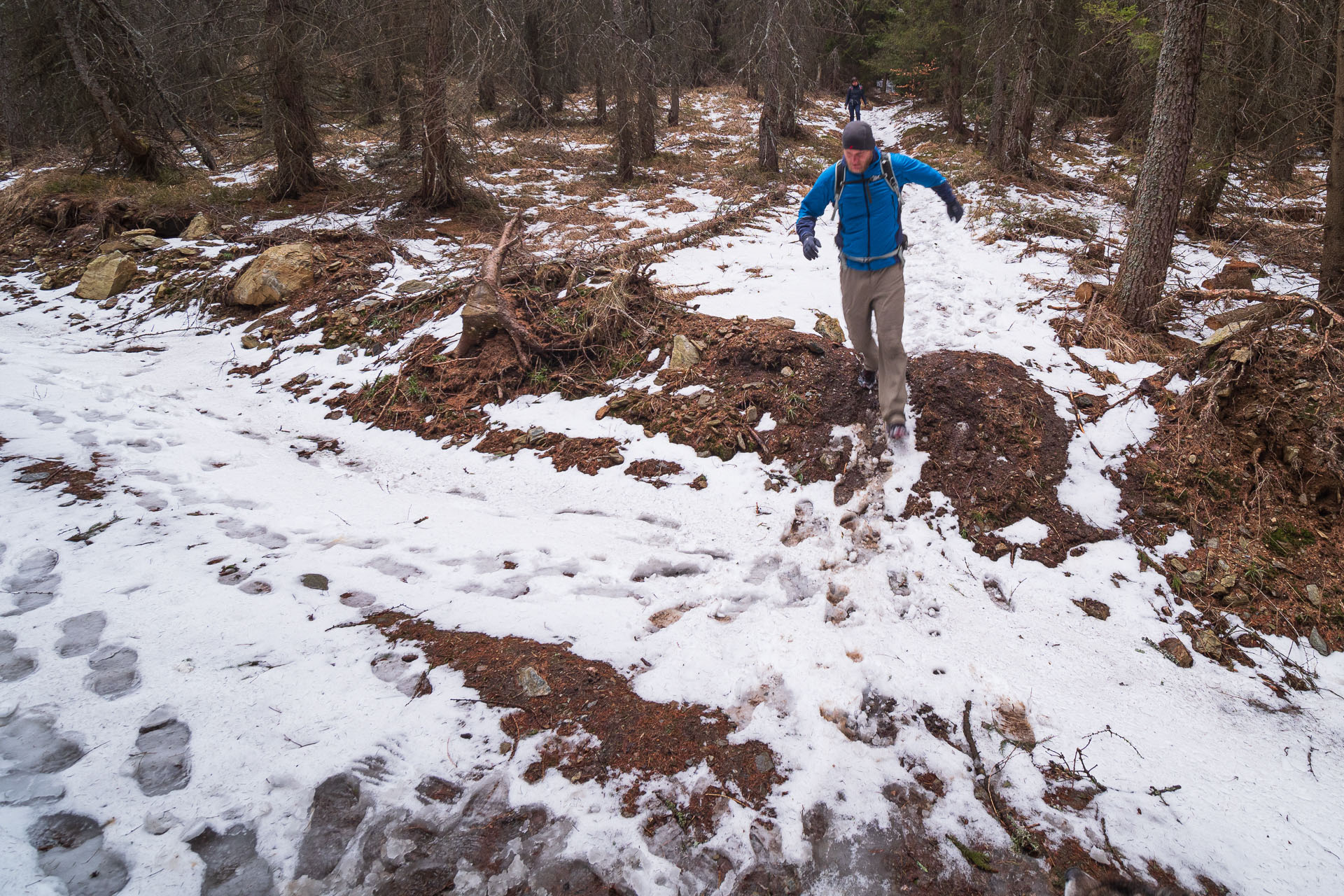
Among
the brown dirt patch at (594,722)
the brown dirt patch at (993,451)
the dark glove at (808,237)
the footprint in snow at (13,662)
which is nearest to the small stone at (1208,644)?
the brown dirt patch at (993,451)

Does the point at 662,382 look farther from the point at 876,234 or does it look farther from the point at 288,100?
the point at 288,100

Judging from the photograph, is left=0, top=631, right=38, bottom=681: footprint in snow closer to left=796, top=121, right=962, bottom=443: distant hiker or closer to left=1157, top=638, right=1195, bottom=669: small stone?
left=796, top=121, right=962, bottom=443: distant hiker

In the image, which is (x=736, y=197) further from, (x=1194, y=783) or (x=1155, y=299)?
(x=1194, y=783)

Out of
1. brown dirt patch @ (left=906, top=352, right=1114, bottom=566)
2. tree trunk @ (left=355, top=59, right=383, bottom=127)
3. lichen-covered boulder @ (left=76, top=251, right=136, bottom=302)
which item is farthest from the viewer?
tree trunk @ (left=355, top=59, right=383, bottom=127)

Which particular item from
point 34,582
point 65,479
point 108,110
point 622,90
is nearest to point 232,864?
point 34,582

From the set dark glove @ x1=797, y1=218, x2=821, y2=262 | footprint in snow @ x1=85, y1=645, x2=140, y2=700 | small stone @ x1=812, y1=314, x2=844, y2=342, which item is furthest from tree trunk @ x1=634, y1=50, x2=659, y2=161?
footprint in snow @ x1=85, y1=645, x2=140, y2=700

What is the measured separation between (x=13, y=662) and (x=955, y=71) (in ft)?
74.1

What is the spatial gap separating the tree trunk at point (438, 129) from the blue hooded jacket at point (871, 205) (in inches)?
274

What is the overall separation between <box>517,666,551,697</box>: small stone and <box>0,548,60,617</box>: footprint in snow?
2632 mm

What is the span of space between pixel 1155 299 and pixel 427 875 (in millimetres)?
7152

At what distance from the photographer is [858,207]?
13.4ft

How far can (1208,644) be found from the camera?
117 inches

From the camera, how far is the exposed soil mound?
121 inches

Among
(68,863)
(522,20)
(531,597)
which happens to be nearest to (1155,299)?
(531,597)
